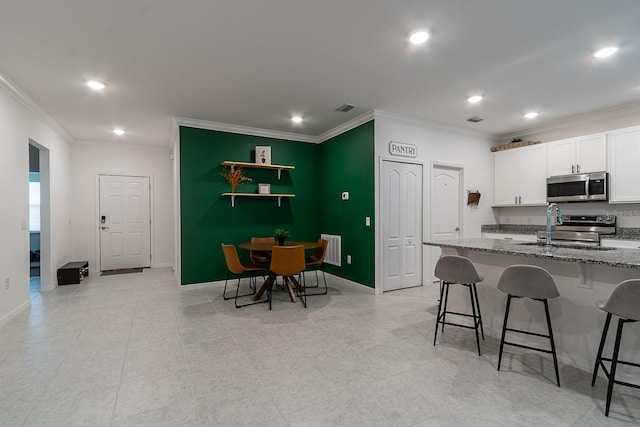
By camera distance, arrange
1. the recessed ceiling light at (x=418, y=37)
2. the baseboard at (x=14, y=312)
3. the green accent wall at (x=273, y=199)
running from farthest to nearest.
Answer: the green accent wall at (x=273, y=199) → the baseboard at (x=14, y=312) → the recessed ceiling light at (x=418, y=37)

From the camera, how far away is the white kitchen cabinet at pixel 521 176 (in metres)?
5.10

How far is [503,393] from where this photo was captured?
2.07m

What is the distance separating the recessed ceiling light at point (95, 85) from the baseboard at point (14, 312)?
9.01 feet

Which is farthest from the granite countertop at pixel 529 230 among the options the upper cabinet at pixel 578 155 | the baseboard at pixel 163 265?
the baseboard at pixel 163 265

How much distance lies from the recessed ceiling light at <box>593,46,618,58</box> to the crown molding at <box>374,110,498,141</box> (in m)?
2.25

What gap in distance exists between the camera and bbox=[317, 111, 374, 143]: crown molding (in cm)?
464

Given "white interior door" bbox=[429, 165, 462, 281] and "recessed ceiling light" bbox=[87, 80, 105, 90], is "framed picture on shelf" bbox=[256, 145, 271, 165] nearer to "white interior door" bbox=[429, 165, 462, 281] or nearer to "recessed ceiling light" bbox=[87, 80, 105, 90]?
"recessed ceiling light" bbox=[87, 80, 105, 90]

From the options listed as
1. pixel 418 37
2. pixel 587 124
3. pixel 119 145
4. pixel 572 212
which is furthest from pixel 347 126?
pixel 119 145

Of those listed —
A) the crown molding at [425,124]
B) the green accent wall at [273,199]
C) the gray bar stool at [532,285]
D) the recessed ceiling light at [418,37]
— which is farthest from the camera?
the green accent wall at [273,199]

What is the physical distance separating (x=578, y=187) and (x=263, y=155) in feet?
16.1

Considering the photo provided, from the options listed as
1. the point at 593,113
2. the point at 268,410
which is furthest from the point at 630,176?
the point at 268,410

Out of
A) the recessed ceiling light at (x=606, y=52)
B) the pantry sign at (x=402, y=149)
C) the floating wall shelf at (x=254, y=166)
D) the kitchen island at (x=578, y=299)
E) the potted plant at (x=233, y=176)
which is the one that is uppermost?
the recessed ceiling light at (x=606, y=52)

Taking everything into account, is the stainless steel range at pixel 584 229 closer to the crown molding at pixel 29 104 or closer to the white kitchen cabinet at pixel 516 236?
the white kitchen cabinet at pixel 516 236

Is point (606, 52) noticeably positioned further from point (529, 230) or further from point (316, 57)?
point (529, 230)
